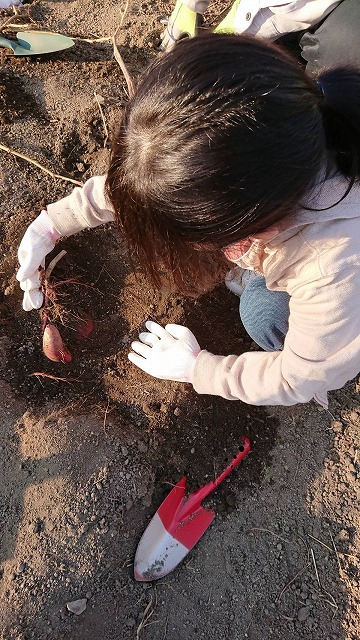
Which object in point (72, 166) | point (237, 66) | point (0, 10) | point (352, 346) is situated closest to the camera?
point (237, 66)

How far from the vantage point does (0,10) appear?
6.84 ft

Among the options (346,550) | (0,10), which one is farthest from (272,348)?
(0,10)

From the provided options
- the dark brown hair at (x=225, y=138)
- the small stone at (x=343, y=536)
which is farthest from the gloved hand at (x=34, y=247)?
the small stone at (x=343, y=536)

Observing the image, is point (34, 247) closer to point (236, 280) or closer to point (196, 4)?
point (236, 280)

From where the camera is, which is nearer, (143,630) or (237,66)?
(237,66)

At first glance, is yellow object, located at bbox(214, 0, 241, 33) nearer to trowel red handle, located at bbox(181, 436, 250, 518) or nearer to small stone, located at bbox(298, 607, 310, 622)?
trowel red handle, located at bbox(181, 436, 250, 518)

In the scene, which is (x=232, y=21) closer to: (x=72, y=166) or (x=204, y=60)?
(x=72, y=166)

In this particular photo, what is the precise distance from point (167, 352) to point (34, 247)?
1.57 ft

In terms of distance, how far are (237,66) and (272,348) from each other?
94cm

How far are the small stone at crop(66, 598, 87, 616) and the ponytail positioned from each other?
1262 mm

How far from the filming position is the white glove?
58.5 inches

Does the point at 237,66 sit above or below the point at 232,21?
above

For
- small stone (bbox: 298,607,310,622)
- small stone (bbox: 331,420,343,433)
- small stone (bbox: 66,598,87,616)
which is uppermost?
small stone (bbox: 331,420,343,433)

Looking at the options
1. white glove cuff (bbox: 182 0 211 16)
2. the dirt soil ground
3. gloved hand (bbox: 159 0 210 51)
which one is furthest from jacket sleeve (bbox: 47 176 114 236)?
white glove cuff (bbox: 182 0 211 16)
